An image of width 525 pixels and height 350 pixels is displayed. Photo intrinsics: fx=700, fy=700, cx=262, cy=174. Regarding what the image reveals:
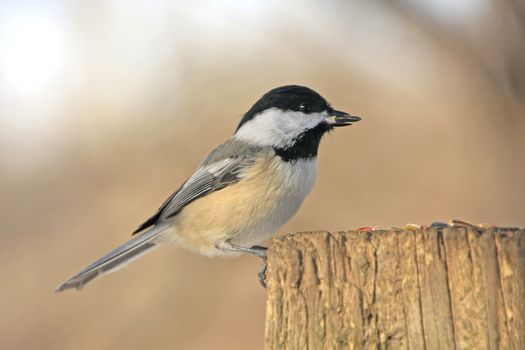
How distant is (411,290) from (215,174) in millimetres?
2122

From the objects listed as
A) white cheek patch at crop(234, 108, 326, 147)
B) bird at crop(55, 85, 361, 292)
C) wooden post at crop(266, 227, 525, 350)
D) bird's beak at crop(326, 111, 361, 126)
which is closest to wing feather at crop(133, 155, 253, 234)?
bird at crop(55, 85, 361, 292)

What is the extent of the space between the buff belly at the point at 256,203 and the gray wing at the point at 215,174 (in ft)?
0.24

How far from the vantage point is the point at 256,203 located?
3494mm

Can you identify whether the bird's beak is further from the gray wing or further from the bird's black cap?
the gray wing

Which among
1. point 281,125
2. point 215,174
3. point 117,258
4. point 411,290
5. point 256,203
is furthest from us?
point 117,258

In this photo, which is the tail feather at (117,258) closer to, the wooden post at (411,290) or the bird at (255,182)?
the bird at (255,182)

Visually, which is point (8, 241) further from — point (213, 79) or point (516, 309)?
point (516, 309)

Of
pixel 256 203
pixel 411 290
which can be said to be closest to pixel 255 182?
pixel 256 203

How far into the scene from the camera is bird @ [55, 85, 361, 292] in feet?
11.5

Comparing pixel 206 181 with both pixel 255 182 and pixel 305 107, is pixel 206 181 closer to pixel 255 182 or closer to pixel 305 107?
pixel 255 182

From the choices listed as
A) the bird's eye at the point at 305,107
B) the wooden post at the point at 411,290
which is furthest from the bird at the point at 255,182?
the wooden post at the point at 411,290

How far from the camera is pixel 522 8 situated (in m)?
8.12

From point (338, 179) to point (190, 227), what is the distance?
3.90 meters

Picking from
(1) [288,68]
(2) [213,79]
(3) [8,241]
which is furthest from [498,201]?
(3) [8,241]
